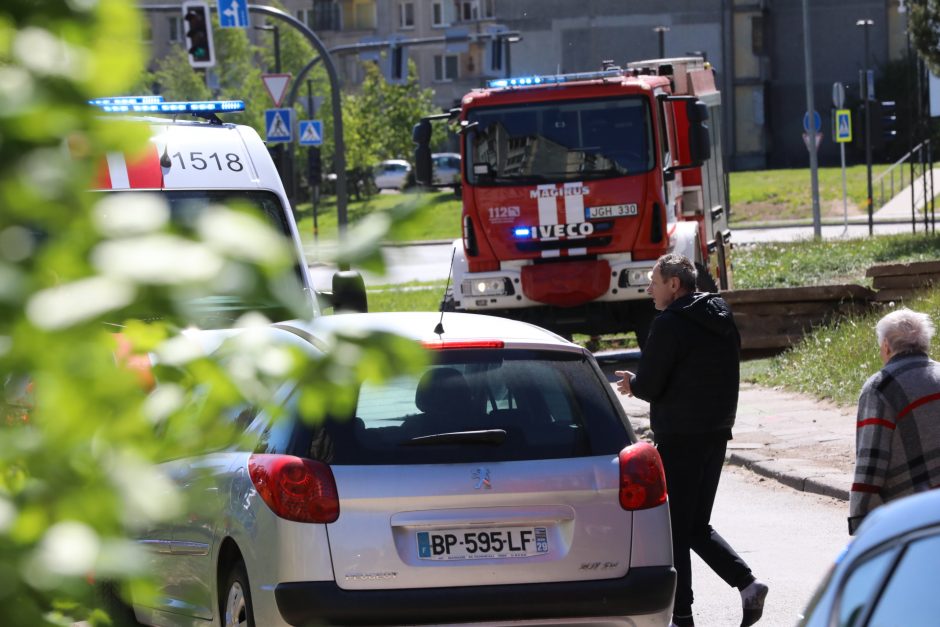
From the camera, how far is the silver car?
5.83m

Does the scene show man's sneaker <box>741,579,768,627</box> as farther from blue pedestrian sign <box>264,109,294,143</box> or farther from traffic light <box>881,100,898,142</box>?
traffic light <box>881,100,898,142</box>

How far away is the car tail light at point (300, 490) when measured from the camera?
19.2ft

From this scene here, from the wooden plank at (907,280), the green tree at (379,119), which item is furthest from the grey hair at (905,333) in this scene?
the green tree at (379,119)

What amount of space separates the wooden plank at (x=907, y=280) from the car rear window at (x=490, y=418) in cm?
1181

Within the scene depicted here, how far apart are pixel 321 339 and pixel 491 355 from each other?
5004mm

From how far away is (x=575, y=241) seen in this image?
1762 cm

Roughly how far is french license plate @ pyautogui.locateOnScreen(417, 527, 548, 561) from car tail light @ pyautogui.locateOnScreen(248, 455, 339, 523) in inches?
14.5

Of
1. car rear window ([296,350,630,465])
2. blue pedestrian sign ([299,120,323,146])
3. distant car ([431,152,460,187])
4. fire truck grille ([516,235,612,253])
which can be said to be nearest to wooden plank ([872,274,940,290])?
fire truck grille ([516,235,612,253])

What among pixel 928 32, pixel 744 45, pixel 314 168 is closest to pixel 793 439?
pixel 928 32

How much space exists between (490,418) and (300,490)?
80 centimetres

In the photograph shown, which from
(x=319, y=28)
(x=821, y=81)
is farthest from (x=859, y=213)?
(x=319, y=28)

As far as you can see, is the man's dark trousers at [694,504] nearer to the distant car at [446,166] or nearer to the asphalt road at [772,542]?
the asphalt road at [772,542]

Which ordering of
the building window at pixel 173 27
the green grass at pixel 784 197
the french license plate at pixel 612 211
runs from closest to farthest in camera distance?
the french license plate at pixel 612 211 → the green grass at pixel 784 197 → the building window at pixel 173 27

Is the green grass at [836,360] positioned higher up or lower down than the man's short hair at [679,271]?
lower down
